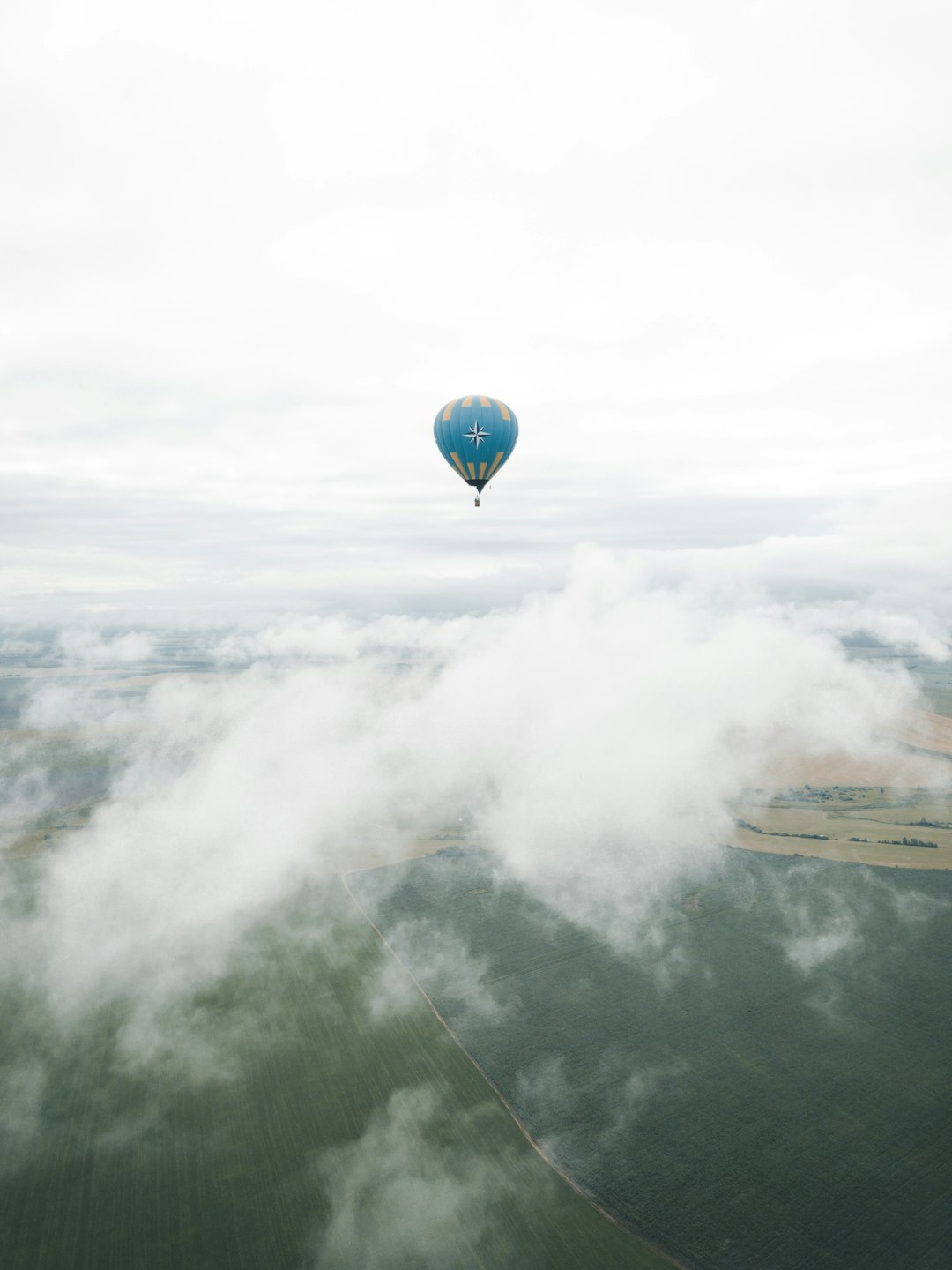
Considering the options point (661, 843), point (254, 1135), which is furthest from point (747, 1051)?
point (661, 843)

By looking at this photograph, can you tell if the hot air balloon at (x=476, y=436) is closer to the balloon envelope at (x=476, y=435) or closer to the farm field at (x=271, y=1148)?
the balloon envelope at (x=476, y=435)

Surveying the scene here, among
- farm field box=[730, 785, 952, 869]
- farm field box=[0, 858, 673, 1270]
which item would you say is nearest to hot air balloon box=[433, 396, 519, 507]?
farm field box=[0, 858, 673, 1270]

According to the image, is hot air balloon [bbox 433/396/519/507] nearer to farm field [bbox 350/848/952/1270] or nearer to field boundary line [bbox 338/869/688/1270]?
field boundary line [bbox 338/869/688/1270]

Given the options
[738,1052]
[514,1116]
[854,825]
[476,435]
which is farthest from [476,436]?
[854,825]

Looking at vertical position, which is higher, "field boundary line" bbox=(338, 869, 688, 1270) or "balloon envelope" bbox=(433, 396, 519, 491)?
"balloon envelope" bbox=(433, 396, 519, 491)

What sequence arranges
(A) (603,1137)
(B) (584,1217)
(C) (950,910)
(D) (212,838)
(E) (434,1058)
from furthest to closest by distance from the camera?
1. (D) (212,838)
2. (C) (950,910)
3. (E) (434,1058)
4. (A) (603,1137)
5. (B) (584,1217)

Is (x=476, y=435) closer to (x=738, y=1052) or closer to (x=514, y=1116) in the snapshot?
(x=514, y=1116)

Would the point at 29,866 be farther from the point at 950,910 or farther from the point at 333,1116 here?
the point at 950,910
